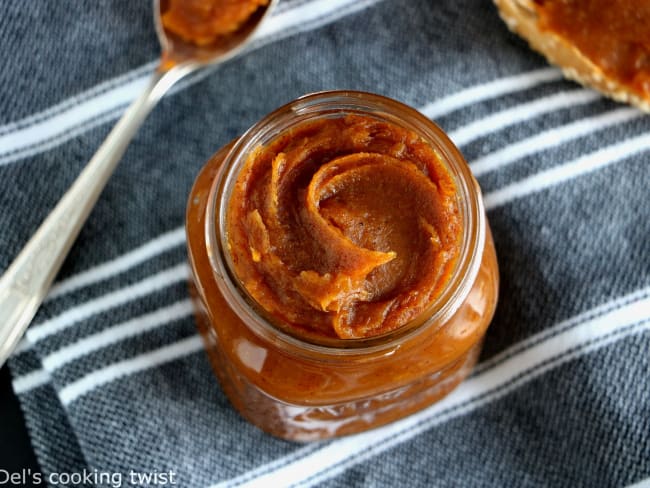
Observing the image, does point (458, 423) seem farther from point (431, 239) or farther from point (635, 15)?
point (635, 15)

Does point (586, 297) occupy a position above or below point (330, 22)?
below

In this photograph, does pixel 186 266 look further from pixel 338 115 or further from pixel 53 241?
pixel 338 115

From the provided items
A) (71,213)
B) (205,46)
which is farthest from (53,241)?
(205,46)

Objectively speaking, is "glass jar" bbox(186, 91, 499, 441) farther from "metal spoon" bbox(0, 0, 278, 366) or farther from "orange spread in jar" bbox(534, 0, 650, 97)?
"orange spread in jar" bbox(534, 0, 650, 97)

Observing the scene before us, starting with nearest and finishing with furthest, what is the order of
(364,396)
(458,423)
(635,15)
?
(364,396), (635,15), (458,423)

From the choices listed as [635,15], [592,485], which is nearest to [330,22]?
[635,15]

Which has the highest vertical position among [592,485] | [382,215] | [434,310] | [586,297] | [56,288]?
[382,215]

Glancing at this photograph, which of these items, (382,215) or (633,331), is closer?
(382,215)

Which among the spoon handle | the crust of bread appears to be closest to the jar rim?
the spoon handle
